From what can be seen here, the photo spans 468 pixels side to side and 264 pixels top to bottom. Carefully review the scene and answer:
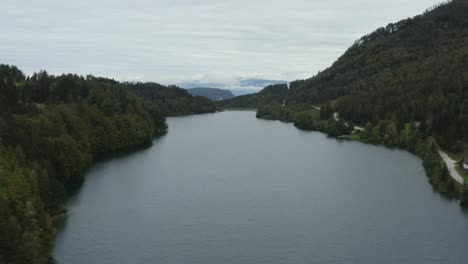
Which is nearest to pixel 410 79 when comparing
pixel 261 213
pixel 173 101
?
pixel 261 213

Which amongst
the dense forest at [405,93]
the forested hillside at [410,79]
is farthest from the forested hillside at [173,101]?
the forested hillside at [410,79]

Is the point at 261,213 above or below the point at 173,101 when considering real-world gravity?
below

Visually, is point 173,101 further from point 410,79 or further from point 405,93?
point 405,93

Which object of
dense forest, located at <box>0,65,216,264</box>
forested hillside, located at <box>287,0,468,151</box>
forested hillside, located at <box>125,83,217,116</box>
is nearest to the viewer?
dense forest, located at <box>0,65,216,264</box>

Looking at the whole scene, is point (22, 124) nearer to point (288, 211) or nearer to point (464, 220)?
point (288, 211)

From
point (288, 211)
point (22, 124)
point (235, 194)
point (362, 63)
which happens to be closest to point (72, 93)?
point (22, 124)

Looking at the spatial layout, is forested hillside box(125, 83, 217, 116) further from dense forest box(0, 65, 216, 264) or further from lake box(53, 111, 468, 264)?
lake box(53, 111, 468, 264)

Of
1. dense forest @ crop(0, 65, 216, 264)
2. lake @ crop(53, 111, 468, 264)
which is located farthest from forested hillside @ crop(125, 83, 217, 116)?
lake @ crop(53, 111, 468, 264)
